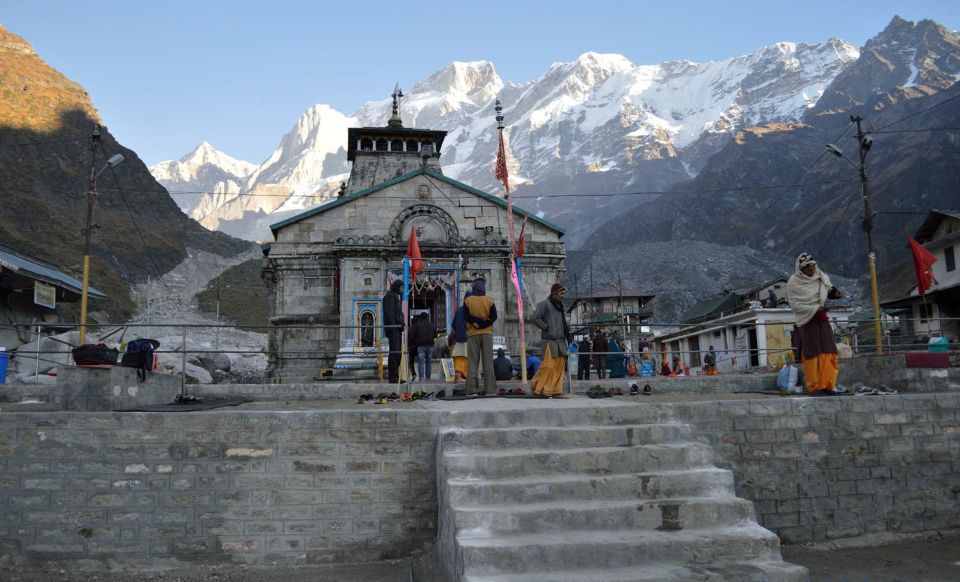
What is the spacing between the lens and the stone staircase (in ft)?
18.5

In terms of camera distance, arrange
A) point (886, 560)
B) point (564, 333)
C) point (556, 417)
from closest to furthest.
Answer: point (556, 417) < point (886, 560) < point (564, 333)

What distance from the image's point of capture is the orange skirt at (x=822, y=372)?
10133 millimetres

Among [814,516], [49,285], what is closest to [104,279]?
[49,285]

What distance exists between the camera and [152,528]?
7.94 m

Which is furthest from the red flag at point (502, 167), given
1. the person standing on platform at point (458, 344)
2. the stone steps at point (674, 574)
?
the stone steps at point (674, 574)

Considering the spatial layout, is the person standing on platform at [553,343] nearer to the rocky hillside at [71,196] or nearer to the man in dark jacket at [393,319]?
the man in dark jacket at [393,319]

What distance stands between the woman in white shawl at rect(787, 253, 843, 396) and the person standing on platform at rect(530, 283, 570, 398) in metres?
3.67

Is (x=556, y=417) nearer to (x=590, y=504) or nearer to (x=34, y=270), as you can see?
(x=590, y=504)

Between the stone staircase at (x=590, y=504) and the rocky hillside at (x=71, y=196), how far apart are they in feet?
174

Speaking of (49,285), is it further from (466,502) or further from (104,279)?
(104,279)

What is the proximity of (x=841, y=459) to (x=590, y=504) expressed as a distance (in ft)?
15.3

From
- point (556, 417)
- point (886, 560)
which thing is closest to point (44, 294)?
point (556, 417)

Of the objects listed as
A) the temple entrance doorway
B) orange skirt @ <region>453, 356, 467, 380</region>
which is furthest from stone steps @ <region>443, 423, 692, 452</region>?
the temple entrance doorway

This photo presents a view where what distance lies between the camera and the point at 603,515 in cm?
621
